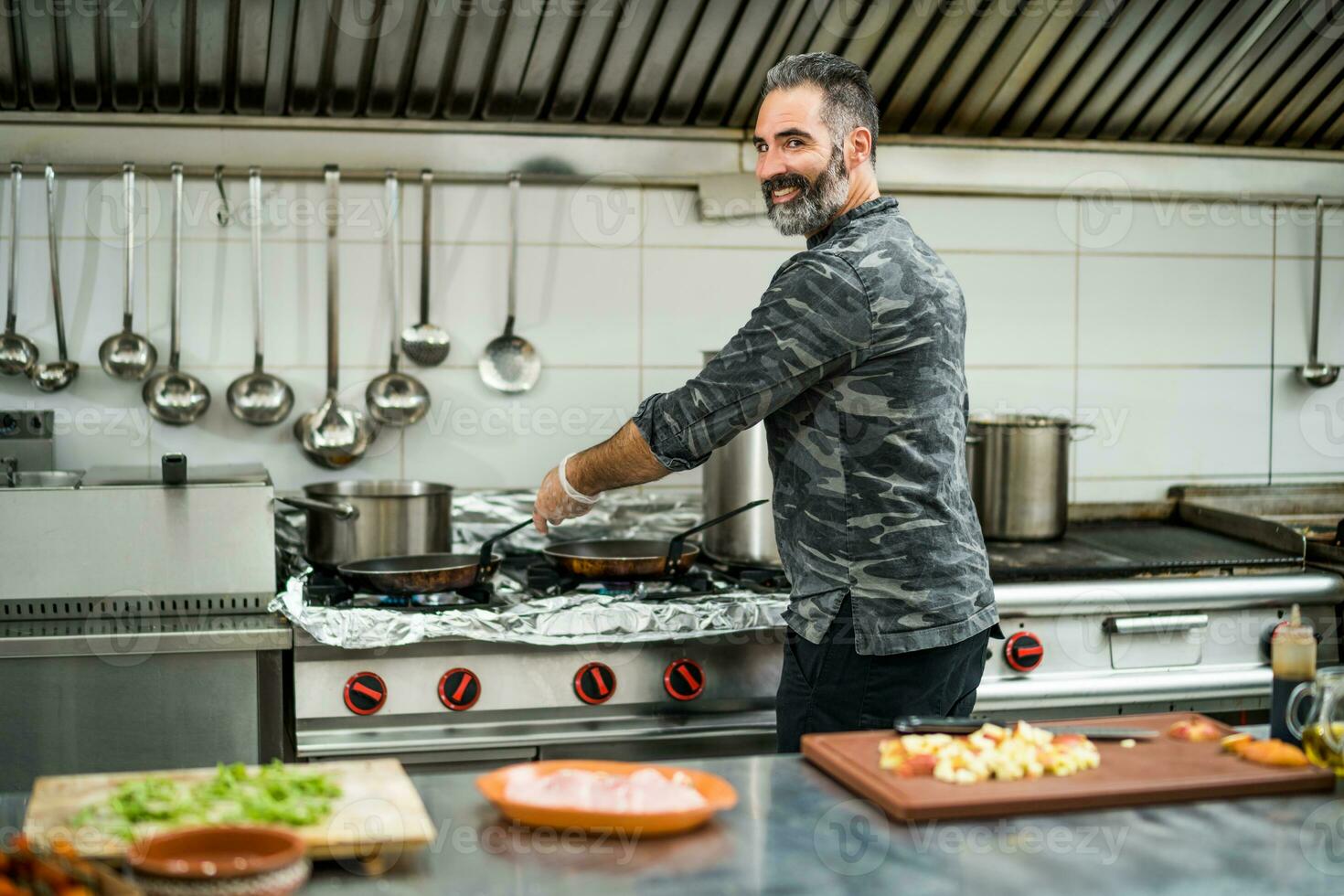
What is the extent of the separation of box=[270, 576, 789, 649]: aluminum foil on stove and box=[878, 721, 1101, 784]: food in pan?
2.45 feet

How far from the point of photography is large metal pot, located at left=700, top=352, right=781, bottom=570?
8.29 ft

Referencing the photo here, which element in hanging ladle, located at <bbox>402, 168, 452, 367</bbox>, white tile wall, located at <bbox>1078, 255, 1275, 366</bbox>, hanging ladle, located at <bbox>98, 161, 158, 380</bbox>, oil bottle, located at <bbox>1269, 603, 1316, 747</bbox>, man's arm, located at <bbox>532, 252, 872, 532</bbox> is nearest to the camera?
oil bottle, located at <bbox>1269, 603, 1316, 747</bbox>

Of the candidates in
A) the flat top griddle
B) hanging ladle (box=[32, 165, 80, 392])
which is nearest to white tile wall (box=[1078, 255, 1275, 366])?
the flat top griddle

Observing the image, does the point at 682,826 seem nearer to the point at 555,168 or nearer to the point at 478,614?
the point at 478,614

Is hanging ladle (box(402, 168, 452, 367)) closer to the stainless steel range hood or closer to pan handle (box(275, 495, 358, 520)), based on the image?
the stainless steel range hood

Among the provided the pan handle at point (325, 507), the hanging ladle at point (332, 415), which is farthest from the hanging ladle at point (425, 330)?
the pan handle at point (325, 507)

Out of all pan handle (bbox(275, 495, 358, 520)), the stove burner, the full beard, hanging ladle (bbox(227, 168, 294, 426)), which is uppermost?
the full beard

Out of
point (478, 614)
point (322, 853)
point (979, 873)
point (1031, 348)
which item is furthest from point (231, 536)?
point (1031, 348)

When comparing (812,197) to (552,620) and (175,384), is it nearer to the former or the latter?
(552,620)

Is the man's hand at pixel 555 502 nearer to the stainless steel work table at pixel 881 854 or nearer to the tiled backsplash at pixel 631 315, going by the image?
the stainless steel work table at pixel 881 854

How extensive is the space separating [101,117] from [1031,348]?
2.09 metres

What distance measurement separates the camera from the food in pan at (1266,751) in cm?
135

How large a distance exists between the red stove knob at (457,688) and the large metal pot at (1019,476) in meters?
1.18

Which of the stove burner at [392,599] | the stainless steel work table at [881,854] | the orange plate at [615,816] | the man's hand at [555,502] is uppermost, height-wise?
the man's hand at [555,502]
